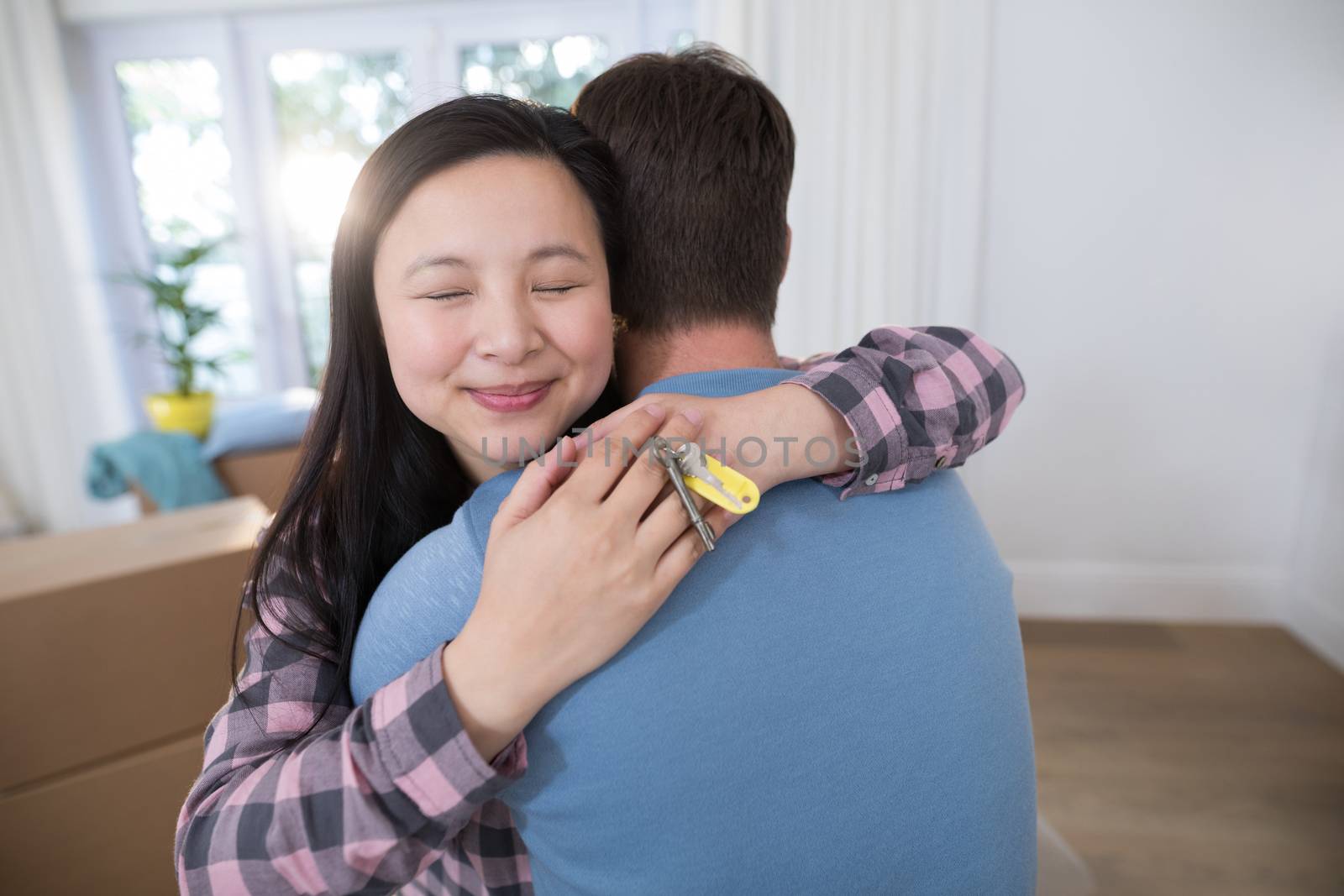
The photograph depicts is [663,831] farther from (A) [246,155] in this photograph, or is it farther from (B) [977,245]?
(A) [246,155]

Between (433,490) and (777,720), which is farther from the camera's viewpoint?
(433,490)

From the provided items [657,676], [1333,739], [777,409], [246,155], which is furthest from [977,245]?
[246,155]

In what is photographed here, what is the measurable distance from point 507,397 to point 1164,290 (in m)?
2.49

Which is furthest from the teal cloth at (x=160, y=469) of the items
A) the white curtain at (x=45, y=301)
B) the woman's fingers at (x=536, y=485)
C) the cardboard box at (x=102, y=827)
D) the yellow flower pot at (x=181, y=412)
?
the woman's fingers at (x=536, y=485)

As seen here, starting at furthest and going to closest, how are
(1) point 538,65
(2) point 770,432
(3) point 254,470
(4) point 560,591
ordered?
(1) point 538,65 < (3) point 254,470 < (2) point 770,432 < (4) point 560,591

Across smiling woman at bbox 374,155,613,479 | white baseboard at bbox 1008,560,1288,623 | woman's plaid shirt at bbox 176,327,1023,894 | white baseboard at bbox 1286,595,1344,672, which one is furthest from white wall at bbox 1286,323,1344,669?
smiling woman at bbox 374,155,613,479

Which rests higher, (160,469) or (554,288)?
(554,288)

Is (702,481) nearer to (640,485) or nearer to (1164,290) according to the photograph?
(640,485)

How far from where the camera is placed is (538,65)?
3.40 metres

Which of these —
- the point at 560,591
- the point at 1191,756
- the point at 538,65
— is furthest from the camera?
the point at 538,65

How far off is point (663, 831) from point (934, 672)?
245 millimetres

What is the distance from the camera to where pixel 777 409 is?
0.65 meters

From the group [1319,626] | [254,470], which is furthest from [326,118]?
[1319,626]

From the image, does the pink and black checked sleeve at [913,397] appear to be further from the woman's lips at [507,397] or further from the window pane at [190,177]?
the window pane at [190,177]
